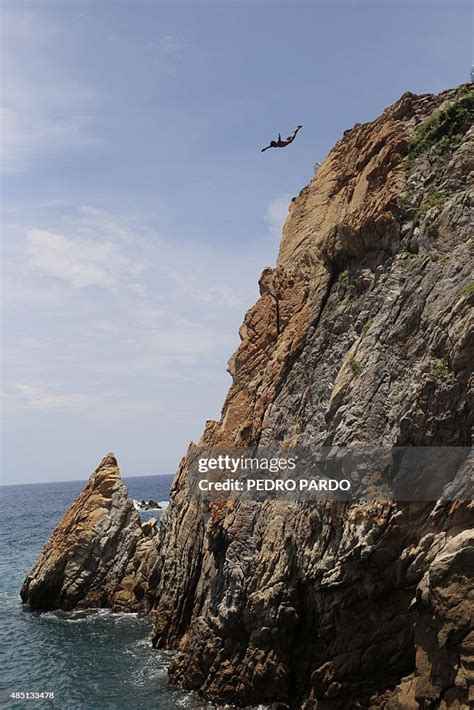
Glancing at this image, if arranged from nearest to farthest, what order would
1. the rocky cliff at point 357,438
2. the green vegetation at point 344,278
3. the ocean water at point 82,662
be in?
the rocky cliff at point 357,438
the ocean water at point 82,662
the green vegetation at point 344,278

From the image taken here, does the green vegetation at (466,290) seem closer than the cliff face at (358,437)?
No

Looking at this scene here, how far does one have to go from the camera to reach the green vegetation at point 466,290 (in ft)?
64.2

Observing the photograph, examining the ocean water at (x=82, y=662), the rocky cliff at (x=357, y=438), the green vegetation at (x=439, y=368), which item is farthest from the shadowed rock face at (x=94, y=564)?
the green vegetation at (x=439, y=368)

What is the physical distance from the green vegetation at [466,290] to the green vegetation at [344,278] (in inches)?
303

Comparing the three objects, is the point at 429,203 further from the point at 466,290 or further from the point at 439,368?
the point at 439,368

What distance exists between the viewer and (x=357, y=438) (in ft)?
70.9

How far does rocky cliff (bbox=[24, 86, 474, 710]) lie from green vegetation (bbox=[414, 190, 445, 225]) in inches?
3.8

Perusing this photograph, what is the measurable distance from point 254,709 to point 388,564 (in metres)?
8.41

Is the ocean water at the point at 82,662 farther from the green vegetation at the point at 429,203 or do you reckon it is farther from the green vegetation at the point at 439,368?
the green vegetation at the point at 429,203

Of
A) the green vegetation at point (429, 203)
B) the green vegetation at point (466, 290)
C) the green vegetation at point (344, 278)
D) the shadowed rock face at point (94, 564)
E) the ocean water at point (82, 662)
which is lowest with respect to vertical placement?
the ocean water at point (82, 662)

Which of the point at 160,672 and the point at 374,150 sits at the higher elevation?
the point at 374,150

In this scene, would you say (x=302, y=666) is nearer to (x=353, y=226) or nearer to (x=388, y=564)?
(x=388, y=564)

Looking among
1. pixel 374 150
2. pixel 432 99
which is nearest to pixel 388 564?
pixel 374 150

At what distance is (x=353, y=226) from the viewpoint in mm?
26797
